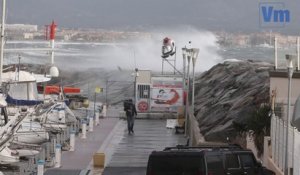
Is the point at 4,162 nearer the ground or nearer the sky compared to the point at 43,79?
nearer the ground

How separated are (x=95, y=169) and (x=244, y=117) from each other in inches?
227

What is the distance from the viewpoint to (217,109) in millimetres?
36250

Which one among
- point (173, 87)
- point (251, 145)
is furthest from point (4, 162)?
point (173, 87)

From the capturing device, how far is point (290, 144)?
20.3 meters

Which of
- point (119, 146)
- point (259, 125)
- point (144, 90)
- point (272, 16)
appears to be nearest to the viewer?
point (259, 125)

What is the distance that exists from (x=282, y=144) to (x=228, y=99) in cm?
1705

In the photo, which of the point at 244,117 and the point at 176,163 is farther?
the point at 244,117

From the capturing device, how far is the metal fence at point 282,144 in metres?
19.3

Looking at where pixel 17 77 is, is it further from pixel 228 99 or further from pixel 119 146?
pixel 228 99

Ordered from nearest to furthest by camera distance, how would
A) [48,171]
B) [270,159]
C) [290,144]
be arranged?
[290,144] < [270,159] < [48,171]

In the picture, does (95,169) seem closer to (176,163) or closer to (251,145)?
(251,145)

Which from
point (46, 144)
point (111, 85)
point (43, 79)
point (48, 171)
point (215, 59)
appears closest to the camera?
point (48, 171)

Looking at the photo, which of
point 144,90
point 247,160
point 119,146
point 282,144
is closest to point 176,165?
point 247,160

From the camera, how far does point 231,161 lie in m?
19.3
